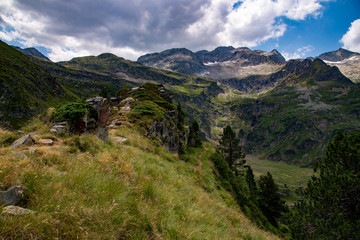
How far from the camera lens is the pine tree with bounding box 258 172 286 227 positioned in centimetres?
3624

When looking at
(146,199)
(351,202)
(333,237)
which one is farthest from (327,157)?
(146,199)

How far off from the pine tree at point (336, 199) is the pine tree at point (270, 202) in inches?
812

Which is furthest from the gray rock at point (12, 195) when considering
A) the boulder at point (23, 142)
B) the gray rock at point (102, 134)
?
the gray rock at point (102, 134)

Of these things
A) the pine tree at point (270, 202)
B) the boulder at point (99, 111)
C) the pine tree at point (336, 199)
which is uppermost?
the boulder at point (99, 111)

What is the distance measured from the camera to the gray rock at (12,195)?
3049 mm

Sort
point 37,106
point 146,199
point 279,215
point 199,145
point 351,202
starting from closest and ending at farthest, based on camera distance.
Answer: point 146,199
point 351,202
point 279,215
point 199,145
point 37,106

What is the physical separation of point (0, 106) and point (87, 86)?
15731 cm

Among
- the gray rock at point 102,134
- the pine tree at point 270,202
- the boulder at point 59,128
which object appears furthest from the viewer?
the pine tree at point 270,202

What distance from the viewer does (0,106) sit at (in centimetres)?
4122

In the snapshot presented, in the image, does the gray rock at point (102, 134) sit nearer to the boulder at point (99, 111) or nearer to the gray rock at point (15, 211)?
the boulder at point (99, 111)

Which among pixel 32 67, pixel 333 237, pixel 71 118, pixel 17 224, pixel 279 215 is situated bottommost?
pixel 279 215

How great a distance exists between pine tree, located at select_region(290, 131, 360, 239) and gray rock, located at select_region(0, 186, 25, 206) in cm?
2223

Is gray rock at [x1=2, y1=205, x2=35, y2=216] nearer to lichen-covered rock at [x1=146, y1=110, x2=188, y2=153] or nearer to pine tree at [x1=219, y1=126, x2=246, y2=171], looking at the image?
lichen-covered rock at [x1=146, y1=110, x2=188, y2=153]

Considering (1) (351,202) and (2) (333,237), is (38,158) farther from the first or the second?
(1) (351,202)
